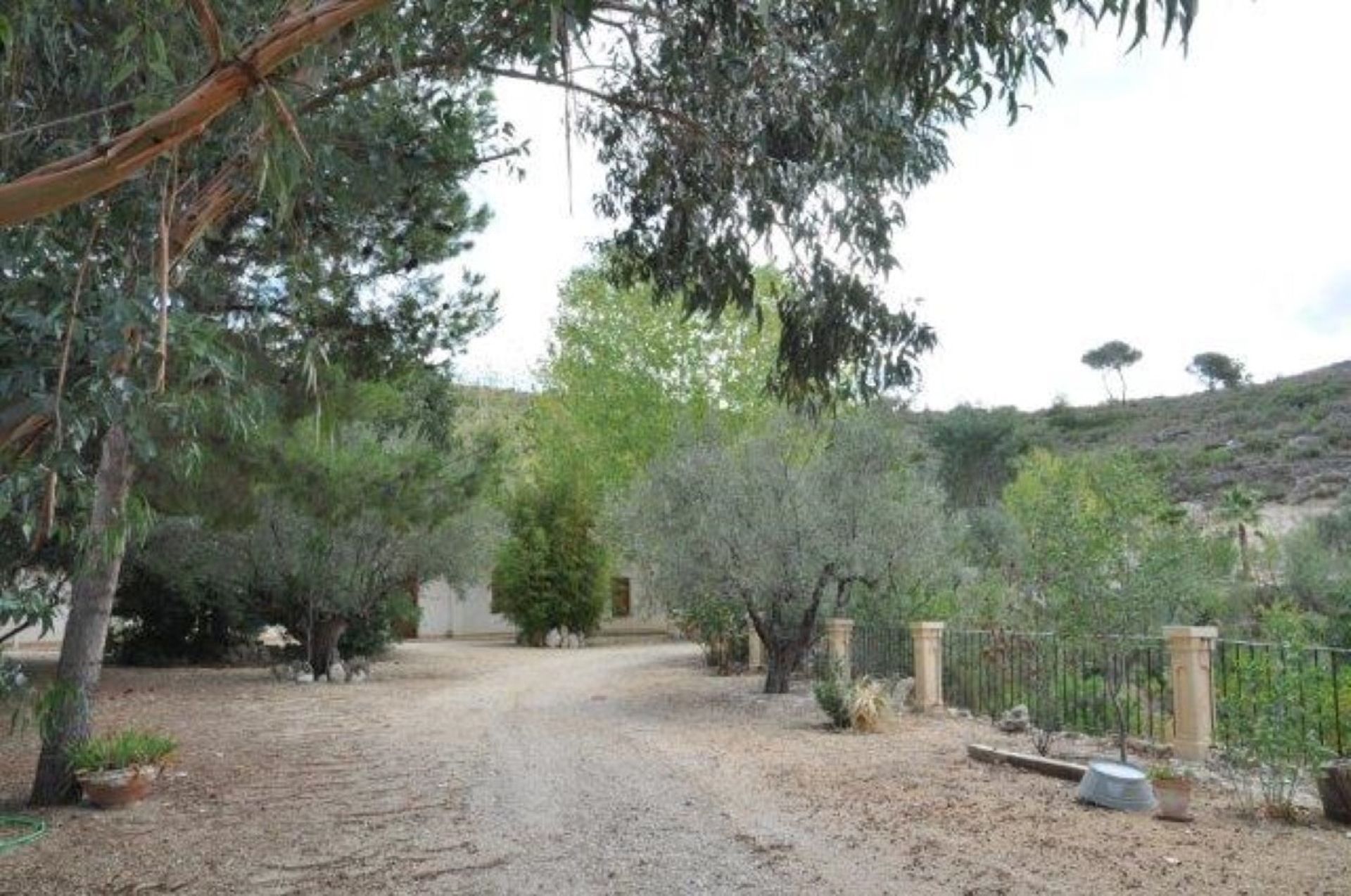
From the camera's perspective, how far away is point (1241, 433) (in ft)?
165

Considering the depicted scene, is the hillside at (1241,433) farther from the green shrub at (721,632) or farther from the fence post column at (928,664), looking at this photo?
the fence post column at (928,664)

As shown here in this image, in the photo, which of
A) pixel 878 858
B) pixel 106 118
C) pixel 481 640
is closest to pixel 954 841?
pixel 878 858

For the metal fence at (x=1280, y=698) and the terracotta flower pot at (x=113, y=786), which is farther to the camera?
the terracotta flower pot at (x=113, y=786)

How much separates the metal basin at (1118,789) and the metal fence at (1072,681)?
5.99 feet

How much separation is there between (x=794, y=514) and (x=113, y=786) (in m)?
8.50

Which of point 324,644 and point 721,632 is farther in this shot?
point 721,632

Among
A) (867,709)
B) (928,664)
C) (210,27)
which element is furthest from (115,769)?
(928,664)

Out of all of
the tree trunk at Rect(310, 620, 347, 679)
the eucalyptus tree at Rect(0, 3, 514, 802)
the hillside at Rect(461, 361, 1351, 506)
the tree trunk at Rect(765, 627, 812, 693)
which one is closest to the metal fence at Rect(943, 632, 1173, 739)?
the tree trunk at Rect(765, 627, 812, 693)

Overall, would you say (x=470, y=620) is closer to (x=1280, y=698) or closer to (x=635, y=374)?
Result: (x=635, y=374)

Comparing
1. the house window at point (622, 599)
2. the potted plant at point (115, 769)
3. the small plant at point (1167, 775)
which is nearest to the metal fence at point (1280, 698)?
the small plant at point (1167, 775)

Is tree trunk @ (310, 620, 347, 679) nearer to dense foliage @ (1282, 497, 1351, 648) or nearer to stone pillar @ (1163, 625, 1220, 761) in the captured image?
stone pillar @ (1163, 625, 1220, 761)

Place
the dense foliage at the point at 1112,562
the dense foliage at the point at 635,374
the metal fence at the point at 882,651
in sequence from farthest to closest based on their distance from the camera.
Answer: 1. the dense foliage at the point at 635,374
2. the metal fence at the point at 882,651
3. the dense foliage at the point at 1112,562

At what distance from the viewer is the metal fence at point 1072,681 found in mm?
10586

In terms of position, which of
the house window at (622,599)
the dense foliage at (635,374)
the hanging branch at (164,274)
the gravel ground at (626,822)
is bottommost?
the gravel ground at (626,822)
